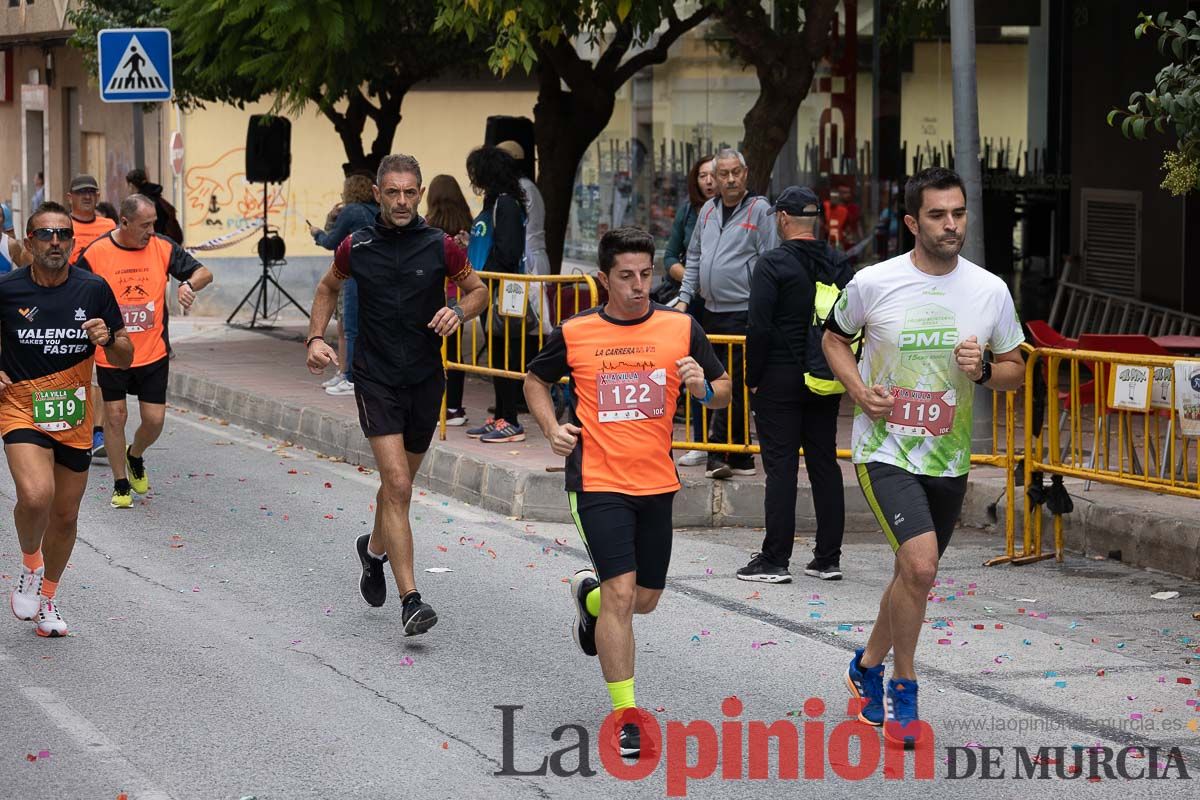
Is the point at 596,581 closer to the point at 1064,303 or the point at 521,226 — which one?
the point at 521,226

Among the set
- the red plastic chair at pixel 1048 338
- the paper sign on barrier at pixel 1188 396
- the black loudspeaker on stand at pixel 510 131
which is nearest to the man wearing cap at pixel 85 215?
the black loudspeaker on stand at pixel 510 131

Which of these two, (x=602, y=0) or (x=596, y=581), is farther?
(x=602, y=0)

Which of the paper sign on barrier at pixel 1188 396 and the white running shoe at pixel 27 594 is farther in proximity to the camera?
the paper sign on barrier at pixel 1188 396

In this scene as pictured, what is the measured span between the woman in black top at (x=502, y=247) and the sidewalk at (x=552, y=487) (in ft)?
0.64

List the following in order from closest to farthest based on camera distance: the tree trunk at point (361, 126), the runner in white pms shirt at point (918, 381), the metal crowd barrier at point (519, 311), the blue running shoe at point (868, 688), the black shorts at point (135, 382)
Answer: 1. the runner in white pms shirt at point (918, 381)
2. the blue running shoe at point (868, 688)
3. the black shorts at point (135, 382)
4. the metal crowd barrier at point (519, 311)
5. the tree trunk at point (361, 126)

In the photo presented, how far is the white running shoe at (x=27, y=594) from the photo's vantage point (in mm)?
7816

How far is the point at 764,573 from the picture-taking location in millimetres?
9102

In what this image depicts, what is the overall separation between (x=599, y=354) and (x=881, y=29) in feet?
38.7

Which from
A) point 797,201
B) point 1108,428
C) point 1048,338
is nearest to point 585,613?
point 797,201

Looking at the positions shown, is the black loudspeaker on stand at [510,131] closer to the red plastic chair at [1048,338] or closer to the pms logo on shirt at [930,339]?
the red plastic chair at [1048,338]

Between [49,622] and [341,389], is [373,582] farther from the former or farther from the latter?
[341,389]

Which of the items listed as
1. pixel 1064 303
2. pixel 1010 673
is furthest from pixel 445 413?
pixel 1064 303

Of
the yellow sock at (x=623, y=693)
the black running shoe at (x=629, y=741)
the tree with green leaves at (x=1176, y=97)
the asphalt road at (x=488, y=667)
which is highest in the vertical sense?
the tree with green leaves at (x=1176, y=97)

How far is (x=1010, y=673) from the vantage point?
729 centimetres
